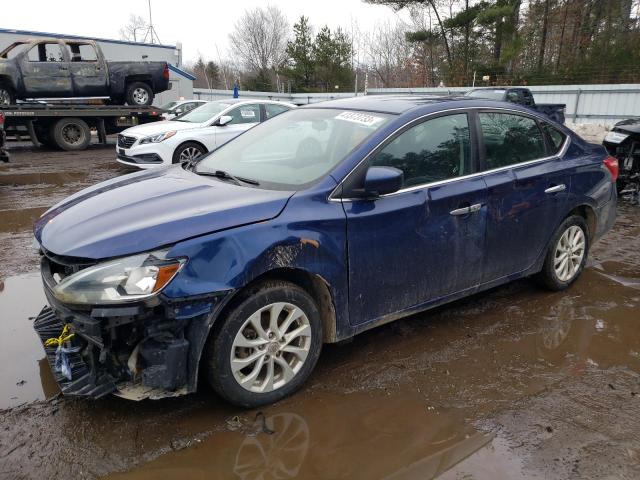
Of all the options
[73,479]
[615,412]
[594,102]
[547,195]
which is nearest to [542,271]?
[547,195]

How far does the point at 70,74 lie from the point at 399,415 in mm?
15525

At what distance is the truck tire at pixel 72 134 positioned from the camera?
47.2 ft

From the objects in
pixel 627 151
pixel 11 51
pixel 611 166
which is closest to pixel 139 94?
pixel 11 51

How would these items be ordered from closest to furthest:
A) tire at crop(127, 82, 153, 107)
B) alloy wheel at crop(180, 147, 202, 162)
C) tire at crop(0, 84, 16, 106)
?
alloy wheel at crop(180, 147, 202, 162) → tire at crop(0, 84, 16, 106) → tire at crop(127, 82, 153, 107)

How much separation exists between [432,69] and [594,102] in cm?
1609

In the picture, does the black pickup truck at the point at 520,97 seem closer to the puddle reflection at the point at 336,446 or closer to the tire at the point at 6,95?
the puddle reflection at the point at 336,446

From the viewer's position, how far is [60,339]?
2785 mm

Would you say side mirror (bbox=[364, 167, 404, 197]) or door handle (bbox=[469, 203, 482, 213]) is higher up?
side mirror (bbox=[364, 167, 404, 197])

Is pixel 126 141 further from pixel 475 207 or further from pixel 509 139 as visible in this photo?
pixel 475 207

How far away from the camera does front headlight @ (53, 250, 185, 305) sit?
7.92 feet

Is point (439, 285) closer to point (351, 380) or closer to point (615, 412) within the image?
point (351, 380)

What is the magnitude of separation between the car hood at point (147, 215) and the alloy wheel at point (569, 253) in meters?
2.67

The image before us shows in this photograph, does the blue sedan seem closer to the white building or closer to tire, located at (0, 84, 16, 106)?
tire, located at (0, 84, 16, 106)

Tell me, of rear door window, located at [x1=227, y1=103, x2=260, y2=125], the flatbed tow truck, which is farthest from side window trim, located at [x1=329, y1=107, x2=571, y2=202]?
the flatbed tow truck
